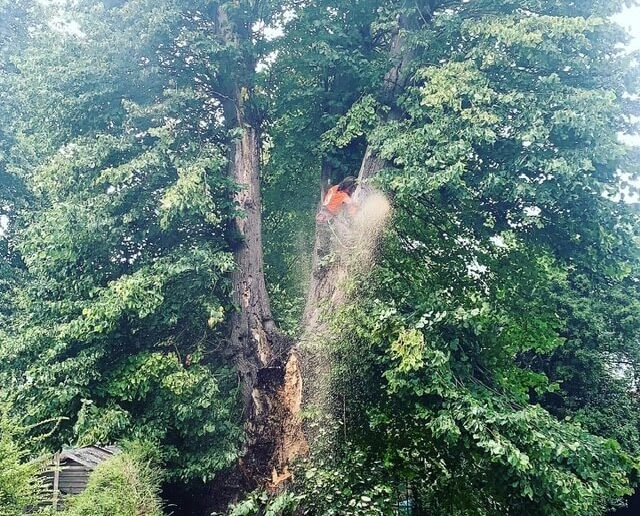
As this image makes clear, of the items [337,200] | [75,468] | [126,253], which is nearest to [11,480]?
[126,253]

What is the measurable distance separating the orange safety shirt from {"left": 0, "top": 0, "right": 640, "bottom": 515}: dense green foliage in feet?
1.45

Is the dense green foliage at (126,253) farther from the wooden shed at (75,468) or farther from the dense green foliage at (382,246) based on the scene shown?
the wooden shed at (75,468)

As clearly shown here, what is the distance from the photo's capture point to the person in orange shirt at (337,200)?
19.4 feet

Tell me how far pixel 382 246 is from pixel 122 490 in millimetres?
3417

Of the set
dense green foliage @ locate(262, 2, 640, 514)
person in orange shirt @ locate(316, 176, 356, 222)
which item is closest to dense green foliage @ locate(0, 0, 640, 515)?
dense green foliage @ locate(262, 2, 640, 514)

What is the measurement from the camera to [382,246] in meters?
5.61

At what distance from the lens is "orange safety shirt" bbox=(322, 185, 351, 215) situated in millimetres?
5965

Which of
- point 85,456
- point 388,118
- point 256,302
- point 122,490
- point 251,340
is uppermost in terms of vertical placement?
point 388,118

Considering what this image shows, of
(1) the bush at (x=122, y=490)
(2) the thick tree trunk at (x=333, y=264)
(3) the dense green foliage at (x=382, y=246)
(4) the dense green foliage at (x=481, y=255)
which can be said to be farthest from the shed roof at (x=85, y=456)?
(4) the dense green foliage at (x=481, y=255)

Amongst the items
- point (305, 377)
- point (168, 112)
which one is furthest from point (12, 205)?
point (305, 377)

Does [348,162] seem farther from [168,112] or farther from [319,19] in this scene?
[168,112]

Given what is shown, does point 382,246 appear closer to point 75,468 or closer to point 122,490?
point 122,490

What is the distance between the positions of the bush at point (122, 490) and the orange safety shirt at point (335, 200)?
3208 millimetres

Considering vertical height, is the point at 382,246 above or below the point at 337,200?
below
